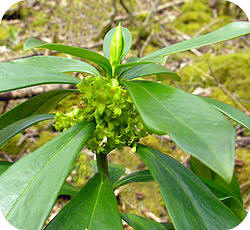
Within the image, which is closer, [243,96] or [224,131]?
[224,131]

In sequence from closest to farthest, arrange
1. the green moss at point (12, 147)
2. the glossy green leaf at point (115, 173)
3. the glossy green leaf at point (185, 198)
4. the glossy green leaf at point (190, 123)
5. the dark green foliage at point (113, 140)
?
the glossy green leaf at point (190, 123), the dark green foliage at point (113, 140), the glossy green leaf at point (185, 198), the glossy green leaf at point (115, 173), the green moss at point (12, 147)

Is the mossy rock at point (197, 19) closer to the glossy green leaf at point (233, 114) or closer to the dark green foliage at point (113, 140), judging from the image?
the glossy green leaf at point (233, 114)

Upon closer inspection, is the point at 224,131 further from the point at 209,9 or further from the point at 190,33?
the point at 209,9

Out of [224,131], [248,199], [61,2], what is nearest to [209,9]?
[61,2]

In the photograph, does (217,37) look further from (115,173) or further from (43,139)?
(43,139)

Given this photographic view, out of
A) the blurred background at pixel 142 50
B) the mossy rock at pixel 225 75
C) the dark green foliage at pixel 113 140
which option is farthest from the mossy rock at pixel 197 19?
the dark green foliage at pixel 113 140

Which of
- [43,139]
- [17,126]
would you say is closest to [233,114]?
[17,126]
